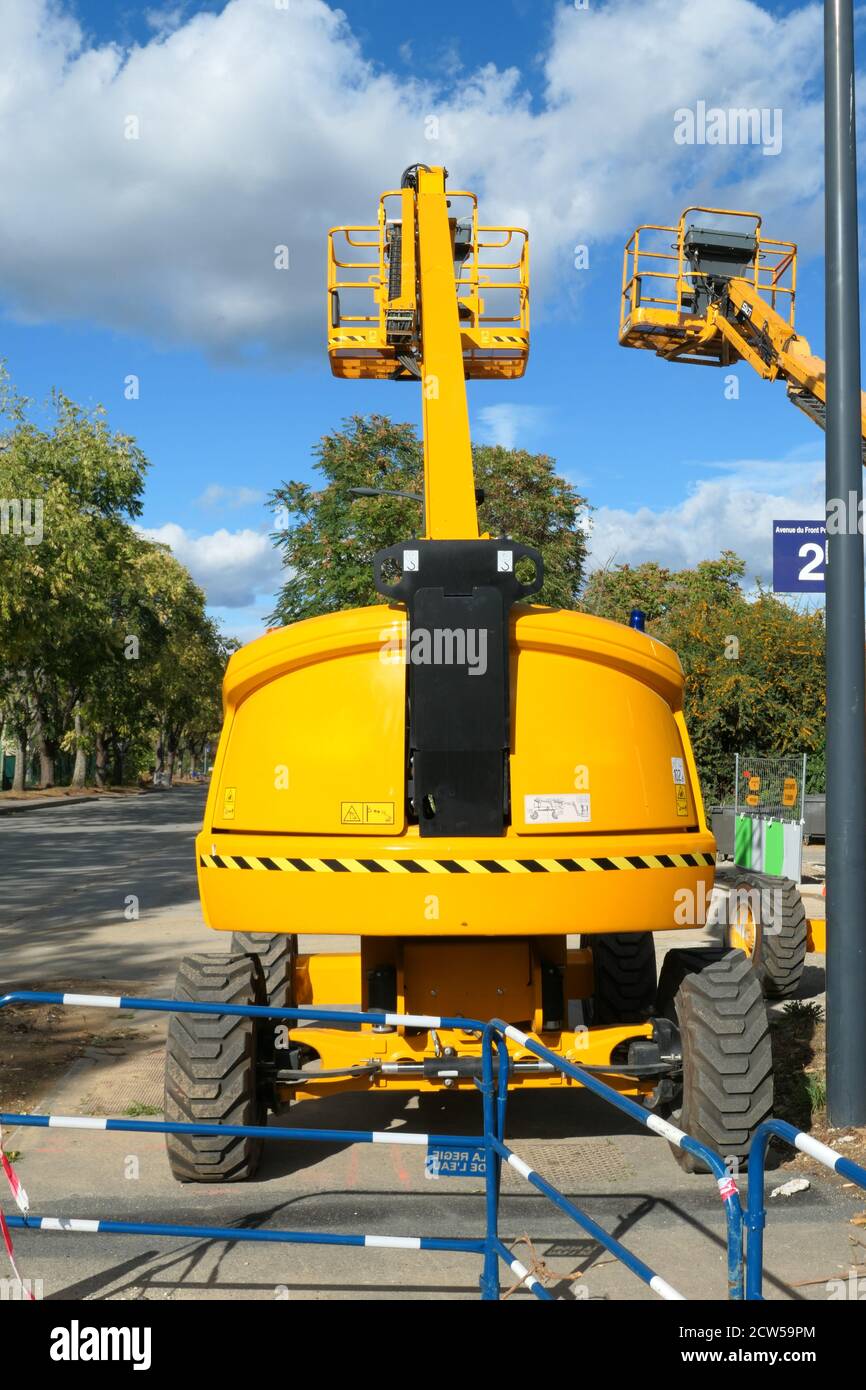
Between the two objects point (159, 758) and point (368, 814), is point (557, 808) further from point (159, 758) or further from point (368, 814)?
point (159, 758)

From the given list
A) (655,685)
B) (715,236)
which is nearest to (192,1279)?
(655,685)

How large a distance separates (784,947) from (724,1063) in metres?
4.59

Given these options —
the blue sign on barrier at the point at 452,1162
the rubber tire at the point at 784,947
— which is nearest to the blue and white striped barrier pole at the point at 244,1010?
the blue sign on barrier at the point at 452,1162

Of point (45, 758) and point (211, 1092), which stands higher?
point (45, 758)

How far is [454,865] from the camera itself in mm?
5625

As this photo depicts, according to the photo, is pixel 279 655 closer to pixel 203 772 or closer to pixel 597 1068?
pixel 597 1068

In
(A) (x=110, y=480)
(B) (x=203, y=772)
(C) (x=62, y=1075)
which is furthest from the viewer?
(B) (x=203, y=772)

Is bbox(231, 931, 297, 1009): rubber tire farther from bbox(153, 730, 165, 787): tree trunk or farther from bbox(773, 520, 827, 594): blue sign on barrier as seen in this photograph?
bbox(153, 730, 165, 787): tree trunk

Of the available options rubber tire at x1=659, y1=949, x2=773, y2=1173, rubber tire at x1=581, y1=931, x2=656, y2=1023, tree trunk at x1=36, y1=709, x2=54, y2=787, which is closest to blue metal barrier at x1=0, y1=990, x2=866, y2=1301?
rubber tire at x1=659, y1=949, x2=773, y2=1173

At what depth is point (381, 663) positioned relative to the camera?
5.79 m

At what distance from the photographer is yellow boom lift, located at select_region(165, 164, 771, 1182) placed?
18.6 feet

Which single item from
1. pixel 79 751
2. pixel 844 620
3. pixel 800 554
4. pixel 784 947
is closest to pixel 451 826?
pixel 844 620

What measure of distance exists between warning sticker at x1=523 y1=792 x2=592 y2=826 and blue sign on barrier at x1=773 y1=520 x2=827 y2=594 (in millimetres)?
3343

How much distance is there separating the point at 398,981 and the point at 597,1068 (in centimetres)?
104
